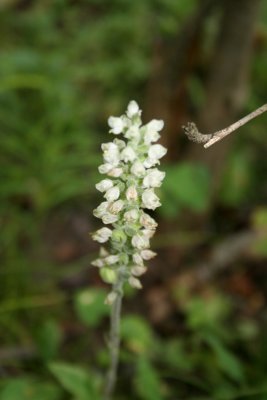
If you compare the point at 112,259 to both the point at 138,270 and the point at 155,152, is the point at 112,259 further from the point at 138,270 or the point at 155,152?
the point at 155,152

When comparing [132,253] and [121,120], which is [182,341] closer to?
[132,253]

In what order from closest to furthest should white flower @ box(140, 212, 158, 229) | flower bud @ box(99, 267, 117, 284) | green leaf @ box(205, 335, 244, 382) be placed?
white flower @ box(140, 212, 158, 229) → flower bud @ box(99, 267, 117, 284) → green leaf @ box(205, 335, 244, 382)

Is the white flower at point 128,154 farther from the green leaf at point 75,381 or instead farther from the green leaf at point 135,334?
the green leaf at point 135,334

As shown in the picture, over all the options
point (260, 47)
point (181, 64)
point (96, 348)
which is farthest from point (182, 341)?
point (260, 47)

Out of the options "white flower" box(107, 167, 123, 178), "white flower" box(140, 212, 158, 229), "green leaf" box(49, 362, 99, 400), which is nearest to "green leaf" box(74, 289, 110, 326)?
"green leaf" box(49, 362, 99, 400)

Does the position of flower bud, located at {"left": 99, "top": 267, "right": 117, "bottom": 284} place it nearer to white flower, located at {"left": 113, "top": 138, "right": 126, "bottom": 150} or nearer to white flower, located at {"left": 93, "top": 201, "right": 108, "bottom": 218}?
white flower, located at {"left": 93, "top": 201, "right": 108, "bottom": 218}

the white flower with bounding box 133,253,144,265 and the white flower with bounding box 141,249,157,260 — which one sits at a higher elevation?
the white flower with bounding box 141,249,157,260
